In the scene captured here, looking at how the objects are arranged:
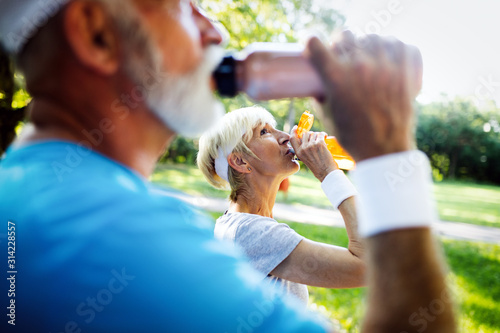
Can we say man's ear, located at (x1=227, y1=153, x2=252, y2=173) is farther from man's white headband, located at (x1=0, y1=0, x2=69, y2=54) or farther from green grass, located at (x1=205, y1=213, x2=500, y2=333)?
green grass, located at (x1=205, y1=213, x2=500, y2=333)

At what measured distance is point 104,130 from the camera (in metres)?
0.92

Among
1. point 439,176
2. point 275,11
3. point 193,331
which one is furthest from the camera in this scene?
point 439,176

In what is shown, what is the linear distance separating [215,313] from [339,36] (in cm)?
66

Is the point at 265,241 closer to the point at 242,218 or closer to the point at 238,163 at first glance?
the point at 242,218

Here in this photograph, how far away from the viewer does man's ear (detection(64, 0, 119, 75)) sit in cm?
83

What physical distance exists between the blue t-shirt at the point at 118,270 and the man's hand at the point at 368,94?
37 cm

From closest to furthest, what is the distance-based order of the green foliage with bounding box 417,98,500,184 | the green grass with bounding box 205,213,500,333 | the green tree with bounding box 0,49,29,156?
the green tree with bounding box 0,49,29,156
the green grass with bounding box 205,213,500,333
the green foliage with bounding box 417,98,500,184

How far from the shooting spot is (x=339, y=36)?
0.88 meters

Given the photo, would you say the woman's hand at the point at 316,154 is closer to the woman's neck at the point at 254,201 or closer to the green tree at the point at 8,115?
the woman's neck at the point at 254,201

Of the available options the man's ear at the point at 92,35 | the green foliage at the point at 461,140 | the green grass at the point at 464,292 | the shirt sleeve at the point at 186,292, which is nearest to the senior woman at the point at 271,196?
the shirt sleeve at the point at 186,292

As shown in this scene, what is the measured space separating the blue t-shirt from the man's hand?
369mm

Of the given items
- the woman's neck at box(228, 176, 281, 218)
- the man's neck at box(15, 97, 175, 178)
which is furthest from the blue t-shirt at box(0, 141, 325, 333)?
the woman's neck at box(228, 176, 281, 218)

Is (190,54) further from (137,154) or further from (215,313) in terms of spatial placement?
(215,313)

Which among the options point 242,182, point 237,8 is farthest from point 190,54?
point 237,8
